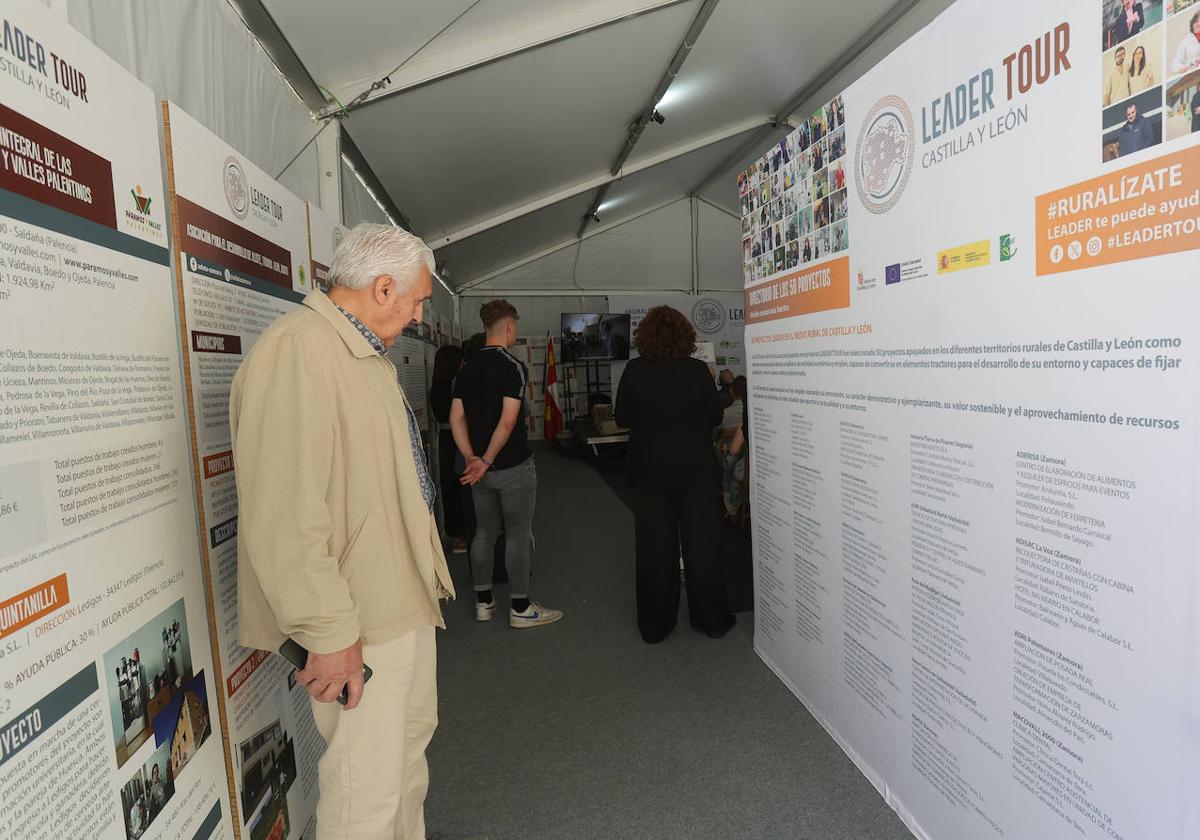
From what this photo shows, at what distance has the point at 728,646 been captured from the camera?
304 centimetres

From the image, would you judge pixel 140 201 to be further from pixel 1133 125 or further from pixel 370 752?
pixel 1133 125

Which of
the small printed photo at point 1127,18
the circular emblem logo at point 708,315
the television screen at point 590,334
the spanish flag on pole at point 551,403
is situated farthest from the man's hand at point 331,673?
the spanish flag on pole at point 551,403

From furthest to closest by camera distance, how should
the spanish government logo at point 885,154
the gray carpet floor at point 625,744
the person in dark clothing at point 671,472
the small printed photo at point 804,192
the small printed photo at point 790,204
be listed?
the person in dark clothing at point 671,472, the small printed photo at point 790,204, the small printed photo at point 804,192, the gray carpet floor at point 625,744, the spanish government logo at point 885,154

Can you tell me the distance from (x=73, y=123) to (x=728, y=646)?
290 cm

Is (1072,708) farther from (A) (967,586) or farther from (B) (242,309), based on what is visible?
(B) (242,309)

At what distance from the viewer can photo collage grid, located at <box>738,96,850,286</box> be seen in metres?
2.07

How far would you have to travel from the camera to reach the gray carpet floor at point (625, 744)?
1897mm


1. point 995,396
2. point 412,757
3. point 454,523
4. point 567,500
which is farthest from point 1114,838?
point 567,500

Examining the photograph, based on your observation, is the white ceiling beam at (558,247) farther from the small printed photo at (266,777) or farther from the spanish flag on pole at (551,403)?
the small printed photo at (266,777)

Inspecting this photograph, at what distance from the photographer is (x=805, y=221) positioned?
2281mm

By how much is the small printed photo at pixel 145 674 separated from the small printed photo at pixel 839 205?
2.01 metres

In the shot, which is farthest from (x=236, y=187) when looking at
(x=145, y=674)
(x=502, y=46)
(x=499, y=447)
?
(x=502, y=46)

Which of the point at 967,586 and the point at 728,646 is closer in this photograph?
the point at 967,586

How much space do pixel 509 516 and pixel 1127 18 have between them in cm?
275
